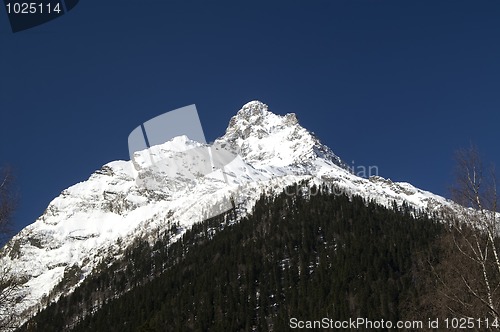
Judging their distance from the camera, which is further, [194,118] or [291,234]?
[291,234]

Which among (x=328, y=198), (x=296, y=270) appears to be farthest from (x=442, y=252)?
(x=328, y=198)

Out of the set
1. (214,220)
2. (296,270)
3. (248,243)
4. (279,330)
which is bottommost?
(279,330)

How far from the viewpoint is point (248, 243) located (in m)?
142

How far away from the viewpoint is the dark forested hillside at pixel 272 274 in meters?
104

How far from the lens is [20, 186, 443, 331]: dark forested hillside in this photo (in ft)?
341

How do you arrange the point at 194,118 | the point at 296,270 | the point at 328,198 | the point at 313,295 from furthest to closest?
the point at 328,198, the point at 296,270, the point at 313,295, the point at 194,118

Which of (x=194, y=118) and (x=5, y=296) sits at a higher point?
(x=194, y=118)

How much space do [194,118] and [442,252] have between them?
1422 centimetres

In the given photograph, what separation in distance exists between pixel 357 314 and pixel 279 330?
56.3 ft

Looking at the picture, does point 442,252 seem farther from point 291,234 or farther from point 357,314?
point 291,234

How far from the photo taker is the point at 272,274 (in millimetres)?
122625

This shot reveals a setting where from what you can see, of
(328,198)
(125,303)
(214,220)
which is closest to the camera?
(125,303)

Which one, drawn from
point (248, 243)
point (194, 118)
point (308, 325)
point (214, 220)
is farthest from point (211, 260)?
point (194, 118)

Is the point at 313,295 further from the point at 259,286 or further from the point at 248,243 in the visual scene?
the point at 248,243
